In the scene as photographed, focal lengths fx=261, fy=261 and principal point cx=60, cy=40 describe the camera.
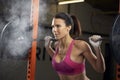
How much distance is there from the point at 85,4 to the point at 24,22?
14.5 ft

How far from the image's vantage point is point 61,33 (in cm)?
315

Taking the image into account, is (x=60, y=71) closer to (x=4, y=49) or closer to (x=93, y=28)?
(x=4, y=49)

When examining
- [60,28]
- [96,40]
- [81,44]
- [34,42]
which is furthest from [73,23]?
[34,42]

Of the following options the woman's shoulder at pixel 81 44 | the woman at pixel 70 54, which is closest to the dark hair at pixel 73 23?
the woman at pixel 70 54

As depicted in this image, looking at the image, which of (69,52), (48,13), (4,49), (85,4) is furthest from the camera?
(85,4)

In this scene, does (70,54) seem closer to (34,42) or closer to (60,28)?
(60,28)

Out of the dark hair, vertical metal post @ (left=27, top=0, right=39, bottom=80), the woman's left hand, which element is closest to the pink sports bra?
the dark hair

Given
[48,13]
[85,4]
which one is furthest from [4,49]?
[85,4]

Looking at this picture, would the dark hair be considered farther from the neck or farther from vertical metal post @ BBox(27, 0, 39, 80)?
vertical metal post @ BBox(27, 0, 39, 80)

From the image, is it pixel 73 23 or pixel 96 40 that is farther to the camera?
pixel 73 23

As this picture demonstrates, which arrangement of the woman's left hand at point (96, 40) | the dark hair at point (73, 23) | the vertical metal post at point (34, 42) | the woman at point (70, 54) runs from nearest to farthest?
the woman's left hand at point (96, 40), the woman at point (70, 54), the dark hair at point (73, 23), the vertical metal post at point (34, 42)

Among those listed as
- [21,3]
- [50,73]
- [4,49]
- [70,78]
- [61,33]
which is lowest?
[50,73]

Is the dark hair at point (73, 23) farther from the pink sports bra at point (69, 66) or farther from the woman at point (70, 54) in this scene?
the pink sports bra at point (69, 66)

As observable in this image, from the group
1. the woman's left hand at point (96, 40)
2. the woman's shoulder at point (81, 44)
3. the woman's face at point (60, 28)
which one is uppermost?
the woman's face at point (60, 28)
